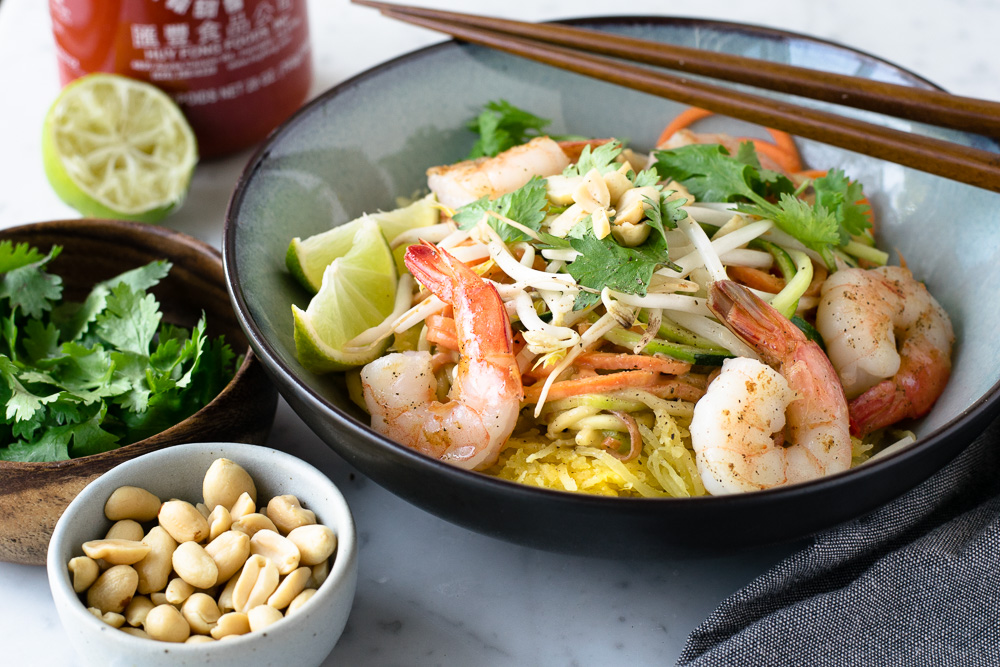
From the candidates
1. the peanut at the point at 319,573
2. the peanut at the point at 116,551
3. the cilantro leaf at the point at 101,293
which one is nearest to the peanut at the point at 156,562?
the peanut at the point at 116,551

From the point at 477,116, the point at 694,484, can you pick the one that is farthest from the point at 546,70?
the point at 694,484

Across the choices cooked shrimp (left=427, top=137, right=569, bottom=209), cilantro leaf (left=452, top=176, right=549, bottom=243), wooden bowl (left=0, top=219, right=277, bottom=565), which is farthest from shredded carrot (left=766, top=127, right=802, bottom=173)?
wooden bowl (left=0, top=219, right=277, bottom=565)

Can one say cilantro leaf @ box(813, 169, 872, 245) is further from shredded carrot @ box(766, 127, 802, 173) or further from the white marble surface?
the white marble surface

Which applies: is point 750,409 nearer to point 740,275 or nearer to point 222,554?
point 740,275

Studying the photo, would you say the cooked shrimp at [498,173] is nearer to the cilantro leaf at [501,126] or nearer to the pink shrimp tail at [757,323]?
the cilantro leaf at [501,126]

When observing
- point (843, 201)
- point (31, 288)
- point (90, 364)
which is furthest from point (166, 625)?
point (843, 201)

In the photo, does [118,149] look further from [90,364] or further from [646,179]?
[646,179]

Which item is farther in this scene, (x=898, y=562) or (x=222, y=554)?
(x=898, y=562)
